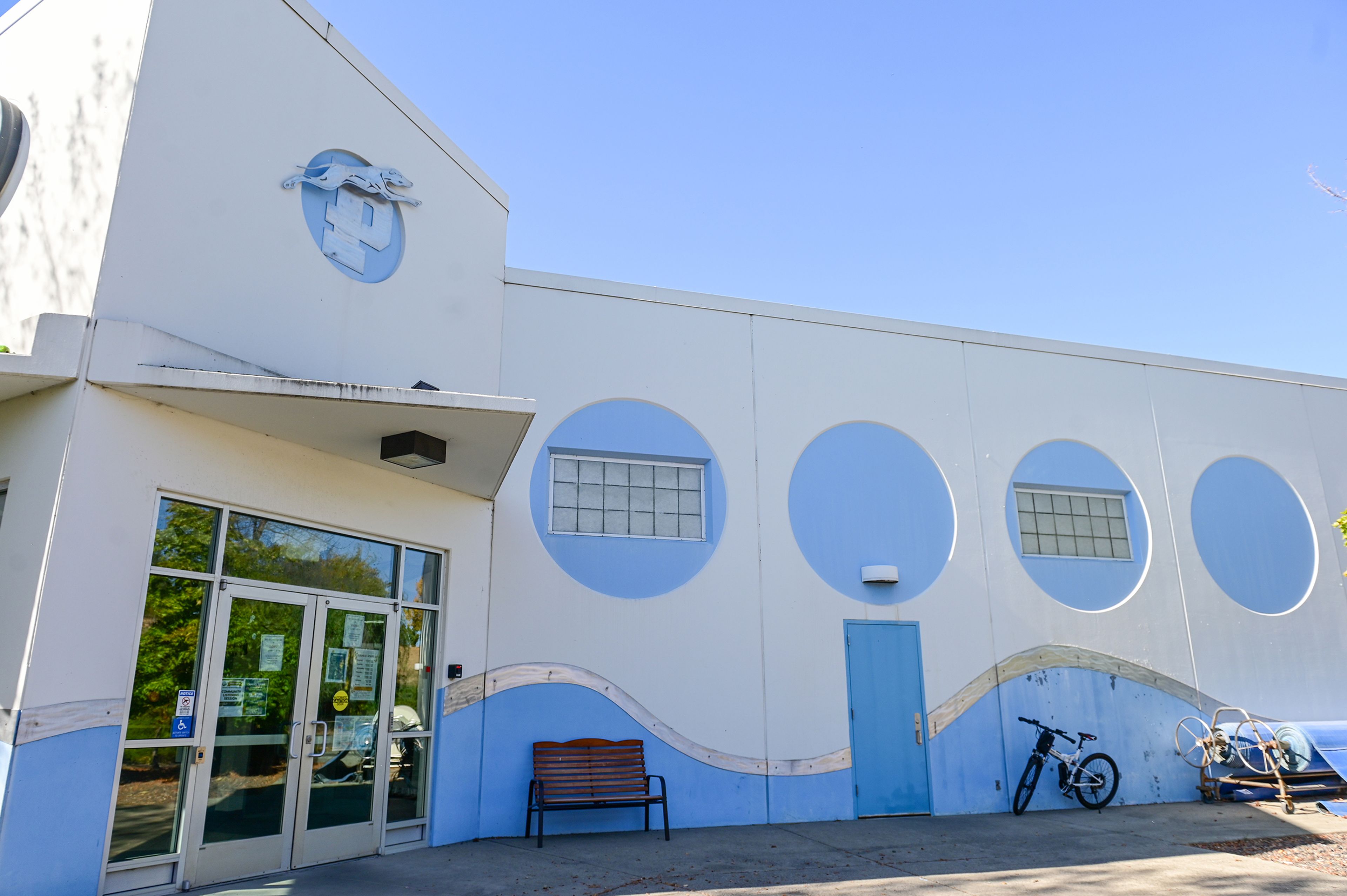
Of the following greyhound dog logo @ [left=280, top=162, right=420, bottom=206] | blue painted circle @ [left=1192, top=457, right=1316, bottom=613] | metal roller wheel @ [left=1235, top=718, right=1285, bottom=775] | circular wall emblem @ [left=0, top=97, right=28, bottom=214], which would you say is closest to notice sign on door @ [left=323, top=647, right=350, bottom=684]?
greyhound dog logo @ [left=280, top=162, right=420, bottom=206]

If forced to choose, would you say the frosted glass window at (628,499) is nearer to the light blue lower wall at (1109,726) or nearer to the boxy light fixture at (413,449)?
the boxy light fixture at (413,449)

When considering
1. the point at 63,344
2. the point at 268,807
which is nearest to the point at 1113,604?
the point at 268,807

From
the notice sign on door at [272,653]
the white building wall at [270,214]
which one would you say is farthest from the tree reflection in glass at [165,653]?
the white building wall at [270,214]

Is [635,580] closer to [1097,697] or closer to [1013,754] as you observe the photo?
[1013,754]

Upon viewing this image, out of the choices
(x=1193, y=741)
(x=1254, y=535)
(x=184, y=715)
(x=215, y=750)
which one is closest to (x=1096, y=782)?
(x=1193, y=741)

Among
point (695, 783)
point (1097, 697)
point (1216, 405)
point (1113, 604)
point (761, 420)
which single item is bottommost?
point (695, 783)

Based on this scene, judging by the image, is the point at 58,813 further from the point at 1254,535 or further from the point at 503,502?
the point at 1254,535

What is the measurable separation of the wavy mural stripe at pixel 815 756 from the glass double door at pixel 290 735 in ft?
3.14

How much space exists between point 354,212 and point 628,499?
3785 millimetres

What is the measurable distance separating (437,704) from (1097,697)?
741cm

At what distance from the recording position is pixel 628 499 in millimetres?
9266

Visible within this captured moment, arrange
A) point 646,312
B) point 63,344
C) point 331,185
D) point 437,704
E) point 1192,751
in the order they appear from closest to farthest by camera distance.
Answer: point 63,344, point 331,185, point 437,704, point 646,312, point 1192,751

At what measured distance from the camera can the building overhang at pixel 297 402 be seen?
550 cm

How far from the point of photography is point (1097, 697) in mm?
10266
